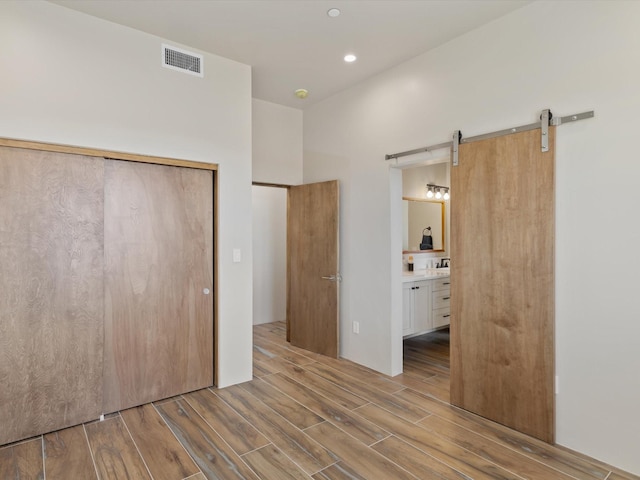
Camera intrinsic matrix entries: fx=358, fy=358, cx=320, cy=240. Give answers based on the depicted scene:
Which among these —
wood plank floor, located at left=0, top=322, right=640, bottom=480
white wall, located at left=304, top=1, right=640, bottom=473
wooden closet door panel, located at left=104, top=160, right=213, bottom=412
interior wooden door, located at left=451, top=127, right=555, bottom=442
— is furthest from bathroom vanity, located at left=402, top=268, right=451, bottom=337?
wooden closet door panel, located at left=104, top=160, right=213, bottom=412

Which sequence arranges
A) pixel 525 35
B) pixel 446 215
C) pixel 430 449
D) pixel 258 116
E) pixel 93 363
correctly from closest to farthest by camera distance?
1. pixel 430 449
2. pixel 525 35
3. pixel 93 363
4. pixel 258 116
5. pixel 446 215

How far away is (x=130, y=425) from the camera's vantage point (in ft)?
8.67

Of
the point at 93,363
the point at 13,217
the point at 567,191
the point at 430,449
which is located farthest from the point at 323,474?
the point at 13,217

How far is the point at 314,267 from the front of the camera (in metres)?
4.38

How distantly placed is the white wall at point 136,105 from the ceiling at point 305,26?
19cm

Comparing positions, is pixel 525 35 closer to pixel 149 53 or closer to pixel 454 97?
pixel 454 97

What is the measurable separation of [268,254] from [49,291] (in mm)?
3439

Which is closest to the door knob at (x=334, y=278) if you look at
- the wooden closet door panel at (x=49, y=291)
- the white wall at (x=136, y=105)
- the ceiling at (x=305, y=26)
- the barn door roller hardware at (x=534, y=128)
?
the white wall at (x=136, y=105)

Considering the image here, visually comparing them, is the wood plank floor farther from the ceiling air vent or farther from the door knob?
the ceiling air vent

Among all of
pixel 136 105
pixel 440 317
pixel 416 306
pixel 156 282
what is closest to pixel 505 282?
pixel 416 306

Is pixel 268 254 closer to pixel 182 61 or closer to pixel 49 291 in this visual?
pixel 182 61

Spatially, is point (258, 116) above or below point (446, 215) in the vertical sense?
above

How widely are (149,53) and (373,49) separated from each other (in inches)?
74.7

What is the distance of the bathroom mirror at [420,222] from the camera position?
5.15 metres
